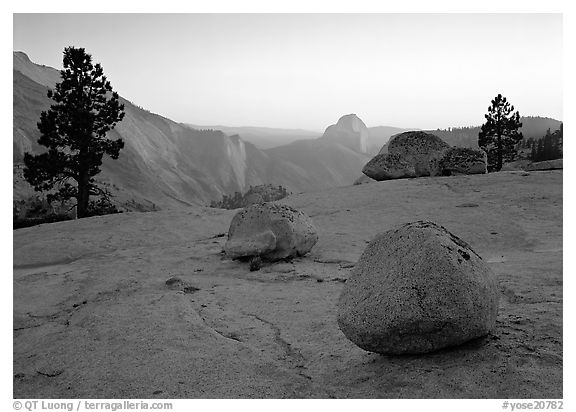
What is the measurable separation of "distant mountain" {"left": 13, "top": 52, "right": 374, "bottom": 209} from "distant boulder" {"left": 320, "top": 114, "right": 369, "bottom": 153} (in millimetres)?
12849

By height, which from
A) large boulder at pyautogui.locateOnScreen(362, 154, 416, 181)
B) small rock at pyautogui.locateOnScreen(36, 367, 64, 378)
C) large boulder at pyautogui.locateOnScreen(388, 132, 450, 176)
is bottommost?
small rock at pyautogui.locateOnScreen(36, 367, 64, 378)

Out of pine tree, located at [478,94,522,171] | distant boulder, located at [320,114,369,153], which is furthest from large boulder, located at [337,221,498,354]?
distant boulder, located at [320,114,369,153]

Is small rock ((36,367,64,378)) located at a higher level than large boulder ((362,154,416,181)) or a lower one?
lower

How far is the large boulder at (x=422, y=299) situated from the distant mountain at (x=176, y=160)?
1460 inches

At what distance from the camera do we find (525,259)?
27.9 feet

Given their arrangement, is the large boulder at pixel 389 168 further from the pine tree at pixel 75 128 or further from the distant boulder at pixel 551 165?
the pine tree at pixel 75 128

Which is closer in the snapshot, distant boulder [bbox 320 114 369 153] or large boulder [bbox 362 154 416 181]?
large boulder [bbox 362 154 416 181]

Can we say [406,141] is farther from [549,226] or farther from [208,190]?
[208,190]

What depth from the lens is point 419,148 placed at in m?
22.7

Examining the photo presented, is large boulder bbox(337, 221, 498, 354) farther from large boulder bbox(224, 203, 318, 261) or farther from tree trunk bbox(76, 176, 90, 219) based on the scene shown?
tree trunk bbox(76, 176, 90, 219)

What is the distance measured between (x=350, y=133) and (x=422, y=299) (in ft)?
521

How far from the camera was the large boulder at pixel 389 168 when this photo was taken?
2245 centimetres

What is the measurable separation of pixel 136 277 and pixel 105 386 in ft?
16.1

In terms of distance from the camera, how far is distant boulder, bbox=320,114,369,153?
151375 mm
